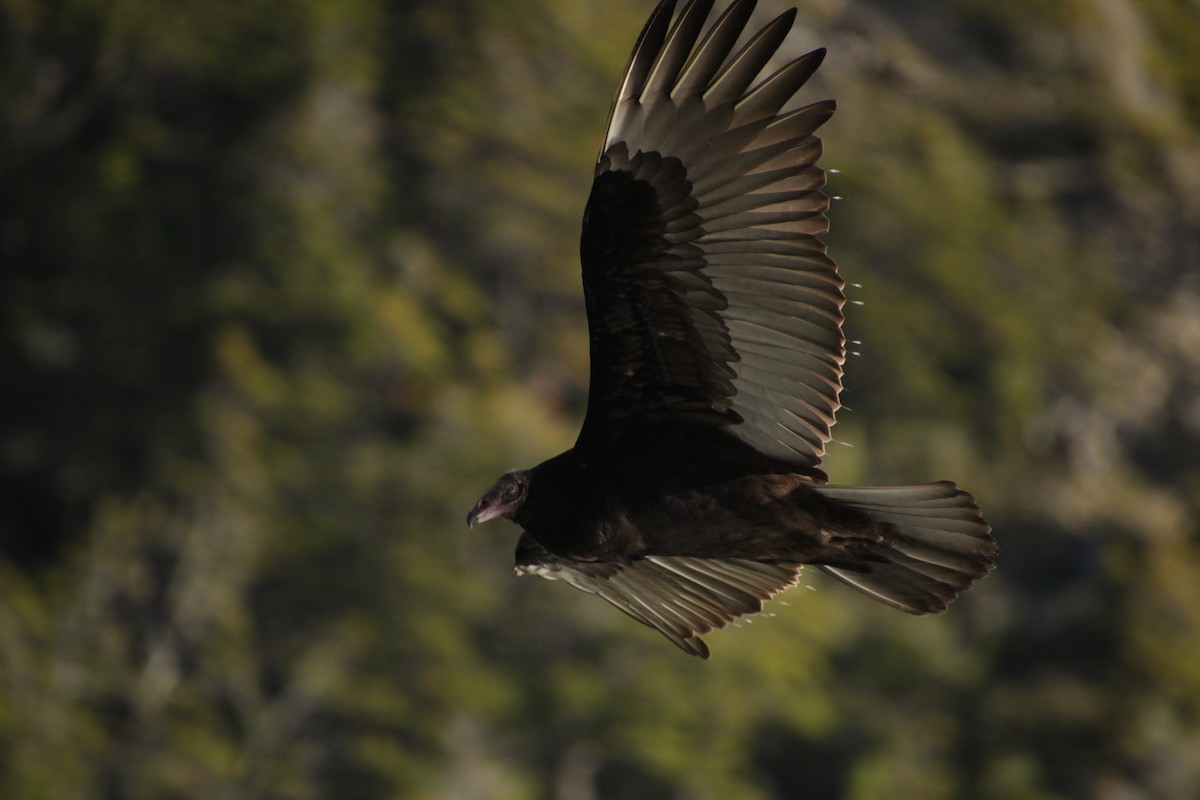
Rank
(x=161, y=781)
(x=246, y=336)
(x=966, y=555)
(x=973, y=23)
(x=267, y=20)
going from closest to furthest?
1. (x=966, y=555)
2. (x=161, y=781)
3. (x=246, y=336)
4. (x=267, y=20)
5. (x=973, y=23)

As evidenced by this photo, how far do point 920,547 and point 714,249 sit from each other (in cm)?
108

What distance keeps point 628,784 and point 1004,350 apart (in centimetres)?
812

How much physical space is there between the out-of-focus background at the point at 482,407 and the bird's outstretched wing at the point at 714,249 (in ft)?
43.9

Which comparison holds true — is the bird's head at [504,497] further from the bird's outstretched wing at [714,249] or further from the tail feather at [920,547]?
the tail feather at [920,547]

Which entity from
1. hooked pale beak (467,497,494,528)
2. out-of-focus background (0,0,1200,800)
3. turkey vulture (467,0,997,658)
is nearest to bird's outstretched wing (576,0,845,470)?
turkey vulture (467,0,997,658)

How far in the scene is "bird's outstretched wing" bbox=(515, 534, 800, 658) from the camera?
476cm

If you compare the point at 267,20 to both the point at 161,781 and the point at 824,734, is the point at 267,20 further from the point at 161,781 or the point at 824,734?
the point at 824,734

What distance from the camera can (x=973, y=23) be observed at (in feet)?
82.4

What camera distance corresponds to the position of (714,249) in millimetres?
4078

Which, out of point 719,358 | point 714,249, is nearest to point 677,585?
point 719,358

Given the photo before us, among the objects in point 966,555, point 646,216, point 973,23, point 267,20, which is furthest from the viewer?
point 973,23

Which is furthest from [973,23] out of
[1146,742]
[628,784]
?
[628,784]

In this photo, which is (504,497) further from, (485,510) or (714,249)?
(714,249)

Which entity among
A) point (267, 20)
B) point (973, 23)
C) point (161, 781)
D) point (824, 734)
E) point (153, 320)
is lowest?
point (161, 781)
